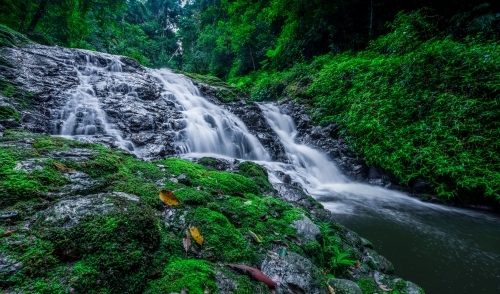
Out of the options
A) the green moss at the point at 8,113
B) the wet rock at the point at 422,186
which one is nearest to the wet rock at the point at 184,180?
the green moss at the point at 8,113

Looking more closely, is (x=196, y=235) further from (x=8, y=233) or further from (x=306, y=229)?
(x=306, y=229)

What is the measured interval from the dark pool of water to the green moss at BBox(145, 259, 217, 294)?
9.91 feet

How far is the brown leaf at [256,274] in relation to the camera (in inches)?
56.5

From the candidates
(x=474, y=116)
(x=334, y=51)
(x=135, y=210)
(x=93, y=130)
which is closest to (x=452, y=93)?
(x=474, y=116)

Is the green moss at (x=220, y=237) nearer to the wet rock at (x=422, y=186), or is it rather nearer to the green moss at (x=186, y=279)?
the green moss at (x=186, y=279)

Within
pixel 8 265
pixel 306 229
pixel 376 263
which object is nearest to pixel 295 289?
pixel 306 229

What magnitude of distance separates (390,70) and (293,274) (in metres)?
10.2

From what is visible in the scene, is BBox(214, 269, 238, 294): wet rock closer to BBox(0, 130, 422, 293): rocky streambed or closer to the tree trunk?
BBox(0, 130, 422, 293): rocky streambed

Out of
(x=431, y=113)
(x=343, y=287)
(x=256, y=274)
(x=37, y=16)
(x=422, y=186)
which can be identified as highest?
(x=37, y=16)

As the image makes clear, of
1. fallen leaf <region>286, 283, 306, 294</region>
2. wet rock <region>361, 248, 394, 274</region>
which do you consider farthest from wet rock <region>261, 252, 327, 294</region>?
wet rock <region>361, 248, 394, 274</region>

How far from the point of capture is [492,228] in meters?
4.91

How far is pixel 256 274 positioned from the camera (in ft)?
4.75

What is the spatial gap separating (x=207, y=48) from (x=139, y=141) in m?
21.6

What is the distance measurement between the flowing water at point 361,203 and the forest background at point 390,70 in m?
1.26
